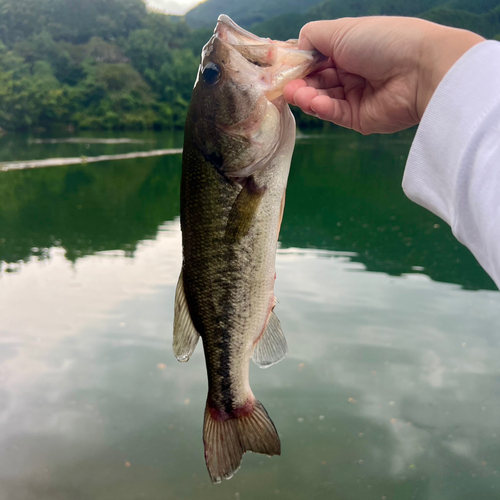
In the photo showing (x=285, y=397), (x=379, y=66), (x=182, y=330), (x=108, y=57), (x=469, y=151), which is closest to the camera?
(x=469, y=151)

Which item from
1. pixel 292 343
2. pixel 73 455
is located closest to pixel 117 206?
pixel 292 343

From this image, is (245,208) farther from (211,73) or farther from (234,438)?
(234,438)

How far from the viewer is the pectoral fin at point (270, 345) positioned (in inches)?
68.1

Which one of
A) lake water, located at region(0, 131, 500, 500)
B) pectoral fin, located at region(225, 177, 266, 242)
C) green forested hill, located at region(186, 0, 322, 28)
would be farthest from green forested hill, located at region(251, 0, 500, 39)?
pectoral fin, located at region(225, 177, 266, 242)

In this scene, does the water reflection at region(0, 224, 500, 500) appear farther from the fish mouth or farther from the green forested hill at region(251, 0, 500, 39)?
the green forested hill at region(251, 0, 500, 39)

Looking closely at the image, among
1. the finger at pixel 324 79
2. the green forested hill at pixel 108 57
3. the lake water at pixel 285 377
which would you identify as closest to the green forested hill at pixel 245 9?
the green forested hill at pixel 108 57

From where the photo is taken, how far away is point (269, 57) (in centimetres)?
146

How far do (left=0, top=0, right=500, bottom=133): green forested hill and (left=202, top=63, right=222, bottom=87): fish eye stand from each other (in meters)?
44.7

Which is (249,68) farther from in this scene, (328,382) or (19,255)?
(19,255)

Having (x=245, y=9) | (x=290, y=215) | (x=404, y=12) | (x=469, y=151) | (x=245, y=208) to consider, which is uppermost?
(x=469, y=151)

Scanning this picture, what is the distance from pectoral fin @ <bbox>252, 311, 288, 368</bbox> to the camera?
1.73 metres

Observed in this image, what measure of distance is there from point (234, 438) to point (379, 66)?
138 cm

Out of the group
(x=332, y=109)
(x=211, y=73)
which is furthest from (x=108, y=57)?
(x=211, y=73)

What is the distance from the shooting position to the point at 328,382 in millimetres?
4449
